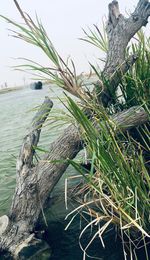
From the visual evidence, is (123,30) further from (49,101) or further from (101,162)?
(101,162)

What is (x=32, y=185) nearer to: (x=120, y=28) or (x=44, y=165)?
(x=44, y=165)

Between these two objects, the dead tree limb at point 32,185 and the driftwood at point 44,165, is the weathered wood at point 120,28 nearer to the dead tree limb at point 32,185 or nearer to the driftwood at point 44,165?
the driftwood at point 44,165

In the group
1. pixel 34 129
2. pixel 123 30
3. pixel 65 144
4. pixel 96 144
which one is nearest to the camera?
pixel 96 144

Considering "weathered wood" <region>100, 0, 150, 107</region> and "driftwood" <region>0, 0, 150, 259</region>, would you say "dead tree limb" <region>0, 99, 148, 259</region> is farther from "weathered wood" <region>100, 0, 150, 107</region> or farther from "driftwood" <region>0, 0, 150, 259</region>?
"weathered wood" <region>100, 0, 150, 107</region>

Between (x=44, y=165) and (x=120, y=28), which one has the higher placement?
(x=120, y=28)

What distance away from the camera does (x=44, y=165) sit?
14.0ft

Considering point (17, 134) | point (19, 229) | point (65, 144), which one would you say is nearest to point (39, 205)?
point (19, 229)

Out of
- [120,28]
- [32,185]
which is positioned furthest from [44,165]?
[120,28]

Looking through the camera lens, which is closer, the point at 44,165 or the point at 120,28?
the point at 44,165

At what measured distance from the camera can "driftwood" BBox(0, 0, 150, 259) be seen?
3.83 m

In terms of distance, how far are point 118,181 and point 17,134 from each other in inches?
421

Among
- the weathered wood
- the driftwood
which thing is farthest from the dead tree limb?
the weathered wood

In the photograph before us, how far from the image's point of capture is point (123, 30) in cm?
502

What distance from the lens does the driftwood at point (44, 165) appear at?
3826mm
